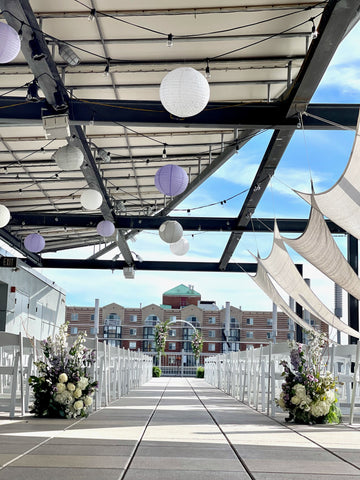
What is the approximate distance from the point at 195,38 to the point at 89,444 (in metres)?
3.91

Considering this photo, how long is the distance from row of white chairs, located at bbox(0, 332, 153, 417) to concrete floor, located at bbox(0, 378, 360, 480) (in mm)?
364

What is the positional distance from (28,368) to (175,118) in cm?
291

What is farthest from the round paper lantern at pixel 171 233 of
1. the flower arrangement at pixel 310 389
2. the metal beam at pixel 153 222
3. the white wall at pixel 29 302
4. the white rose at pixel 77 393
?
the white rose at pixel 77 393

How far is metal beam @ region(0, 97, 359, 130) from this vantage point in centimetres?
638

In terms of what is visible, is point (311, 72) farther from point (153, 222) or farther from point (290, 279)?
point (153, 222)

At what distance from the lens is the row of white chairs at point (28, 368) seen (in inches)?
201

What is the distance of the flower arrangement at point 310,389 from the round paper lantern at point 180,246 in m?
4.38

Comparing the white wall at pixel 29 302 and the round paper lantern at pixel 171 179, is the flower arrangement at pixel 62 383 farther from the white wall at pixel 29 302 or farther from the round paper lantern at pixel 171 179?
the white wall at pixel 29 302

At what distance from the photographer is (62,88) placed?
239 inches

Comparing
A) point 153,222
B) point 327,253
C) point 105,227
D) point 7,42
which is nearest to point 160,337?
point 153,222

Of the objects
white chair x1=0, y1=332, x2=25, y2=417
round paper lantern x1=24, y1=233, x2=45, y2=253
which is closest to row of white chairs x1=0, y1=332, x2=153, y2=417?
white chair x1=0, y1=332, x2=25, y2=417

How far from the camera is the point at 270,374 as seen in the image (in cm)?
601

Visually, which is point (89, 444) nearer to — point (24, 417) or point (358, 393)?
point (24, 417)

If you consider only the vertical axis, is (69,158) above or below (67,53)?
below
